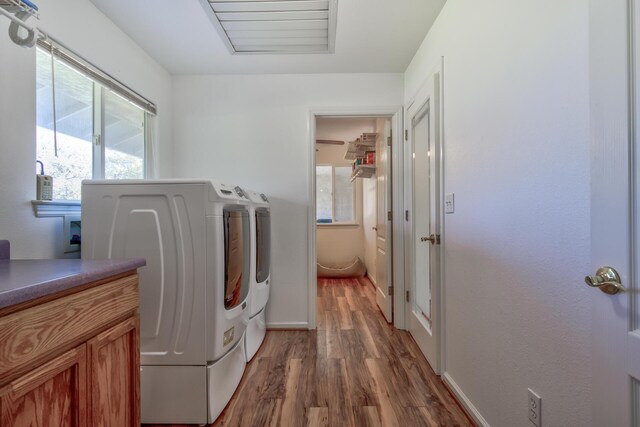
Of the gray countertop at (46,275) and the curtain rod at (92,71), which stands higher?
the curtain rod at (92,71)

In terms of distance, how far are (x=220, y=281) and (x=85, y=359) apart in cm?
65

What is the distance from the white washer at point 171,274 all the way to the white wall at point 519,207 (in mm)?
1244

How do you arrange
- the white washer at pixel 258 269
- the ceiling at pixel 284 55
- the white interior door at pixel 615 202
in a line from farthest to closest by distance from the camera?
the white washer at pixel 258 269, the ceiling at pixel 284 55, the white interior door at pixel 615 202

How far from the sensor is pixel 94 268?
89 centimetres

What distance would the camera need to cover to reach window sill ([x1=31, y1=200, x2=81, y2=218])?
139cm

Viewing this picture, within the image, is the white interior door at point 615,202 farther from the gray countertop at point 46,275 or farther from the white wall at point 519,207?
the gray countertop at point 46,275

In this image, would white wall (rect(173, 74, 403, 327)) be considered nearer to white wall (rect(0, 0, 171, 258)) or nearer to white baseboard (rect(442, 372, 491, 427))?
white wall (rect(0, 0, 171, 258))

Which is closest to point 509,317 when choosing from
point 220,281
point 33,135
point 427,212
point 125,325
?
point 427,212

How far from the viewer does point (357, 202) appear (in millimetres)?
5172

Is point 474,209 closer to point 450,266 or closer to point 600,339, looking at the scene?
point 450,266

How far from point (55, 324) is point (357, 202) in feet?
15.2

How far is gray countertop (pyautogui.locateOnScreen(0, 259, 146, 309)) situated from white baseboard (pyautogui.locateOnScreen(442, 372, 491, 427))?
63.5 inches

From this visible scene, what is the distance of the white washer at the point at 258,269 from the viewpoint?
1986 millimetres

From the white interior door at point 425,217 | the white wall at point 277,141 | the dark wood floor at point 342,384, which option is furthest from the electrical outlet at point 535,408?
the white wall at point 277,141
